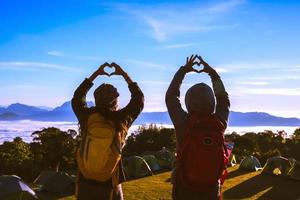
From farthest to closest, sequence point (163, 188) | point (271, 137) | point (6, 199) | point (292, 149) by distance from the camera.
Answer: point (271, 137) < point (292, 149) < point (163, 188) < point (6, 199)

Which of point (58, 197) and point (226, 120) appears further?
point (58, 197)

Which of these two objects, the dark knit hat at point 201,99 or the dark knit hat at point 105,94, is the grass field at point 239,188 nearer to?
the dark knit hat at point 105,94

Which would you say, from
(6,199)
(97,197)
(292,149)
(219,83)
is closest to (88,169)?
(97,197)

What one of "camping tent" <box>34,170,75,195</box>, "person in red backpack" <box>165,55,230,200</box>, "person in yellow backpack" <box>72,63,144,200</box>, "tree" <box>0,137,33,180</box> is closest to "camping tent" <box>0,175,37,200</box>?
"camping tent" <box>34,170,75,195</box>

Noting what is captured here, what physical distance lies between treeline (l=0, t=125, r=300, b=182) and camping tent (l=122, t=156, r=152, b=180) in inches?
159

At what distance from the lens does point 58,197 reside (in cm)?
1908

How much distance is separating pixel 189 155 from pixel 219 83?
957 millimetres

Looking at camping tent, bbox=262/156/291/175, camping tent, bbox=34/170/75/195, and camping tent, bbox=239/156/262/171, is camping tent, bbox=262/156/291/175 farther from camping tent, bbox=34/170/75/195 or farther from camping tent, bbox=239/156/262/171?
camping tent, bbox=34/170/75/195

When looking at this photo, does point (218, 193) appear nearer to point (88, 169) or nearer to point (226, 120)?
point (226, 120)

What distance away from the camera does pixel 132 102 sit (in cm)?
466

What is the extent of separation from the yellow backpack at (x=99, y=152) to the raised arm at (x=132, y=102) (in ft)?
0.76

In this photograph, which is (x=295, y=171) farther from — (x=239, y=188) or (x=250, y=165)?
(x=239, y=188)

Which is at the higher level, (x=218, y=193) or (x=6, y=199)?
(x=218, y=193)

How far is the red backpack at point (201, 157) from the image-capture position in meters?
3.94
